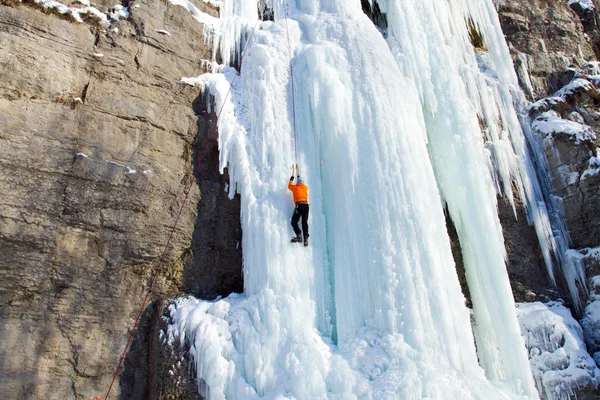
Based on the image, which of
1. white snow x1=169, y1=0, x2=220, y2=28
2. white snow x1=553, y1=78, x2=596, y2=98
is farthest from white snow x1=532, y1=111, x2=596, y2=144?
white snow x1=169, y1=0, x2=220, y2=28

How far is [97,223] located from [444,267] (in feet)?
13.8

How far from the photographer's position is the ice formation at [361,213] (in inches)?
199

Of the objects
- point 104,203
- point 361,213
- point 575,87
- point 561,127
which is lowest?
point 361,213

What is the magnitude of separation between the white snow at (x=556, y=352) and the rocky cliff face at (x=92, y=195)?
14.4ft

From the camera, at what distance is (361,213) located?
19.7 feet

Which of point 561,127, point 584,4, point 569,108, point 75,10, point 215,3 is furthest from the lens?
point 584,4

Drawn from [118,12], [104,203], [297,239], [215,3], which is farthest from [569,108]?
[104,203]

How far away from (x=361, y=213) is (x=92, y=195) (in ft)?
10.7

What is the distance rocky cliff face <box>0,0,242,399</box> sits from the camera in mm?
5035

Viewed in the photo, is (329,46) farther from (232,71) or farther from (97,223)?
(97,223)

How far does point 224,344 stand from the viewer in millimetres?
5203

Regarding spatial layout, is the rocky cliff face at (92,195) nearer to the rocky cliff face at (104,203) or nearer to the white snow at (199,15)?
the rocky cliff face at (104,203)

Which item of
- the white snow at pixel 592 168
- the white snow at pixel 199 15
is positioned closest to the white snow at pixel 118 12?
the white snow at pixel 199 15

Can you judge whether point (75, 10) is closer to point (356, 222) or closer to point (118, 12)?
point (118, 12)
